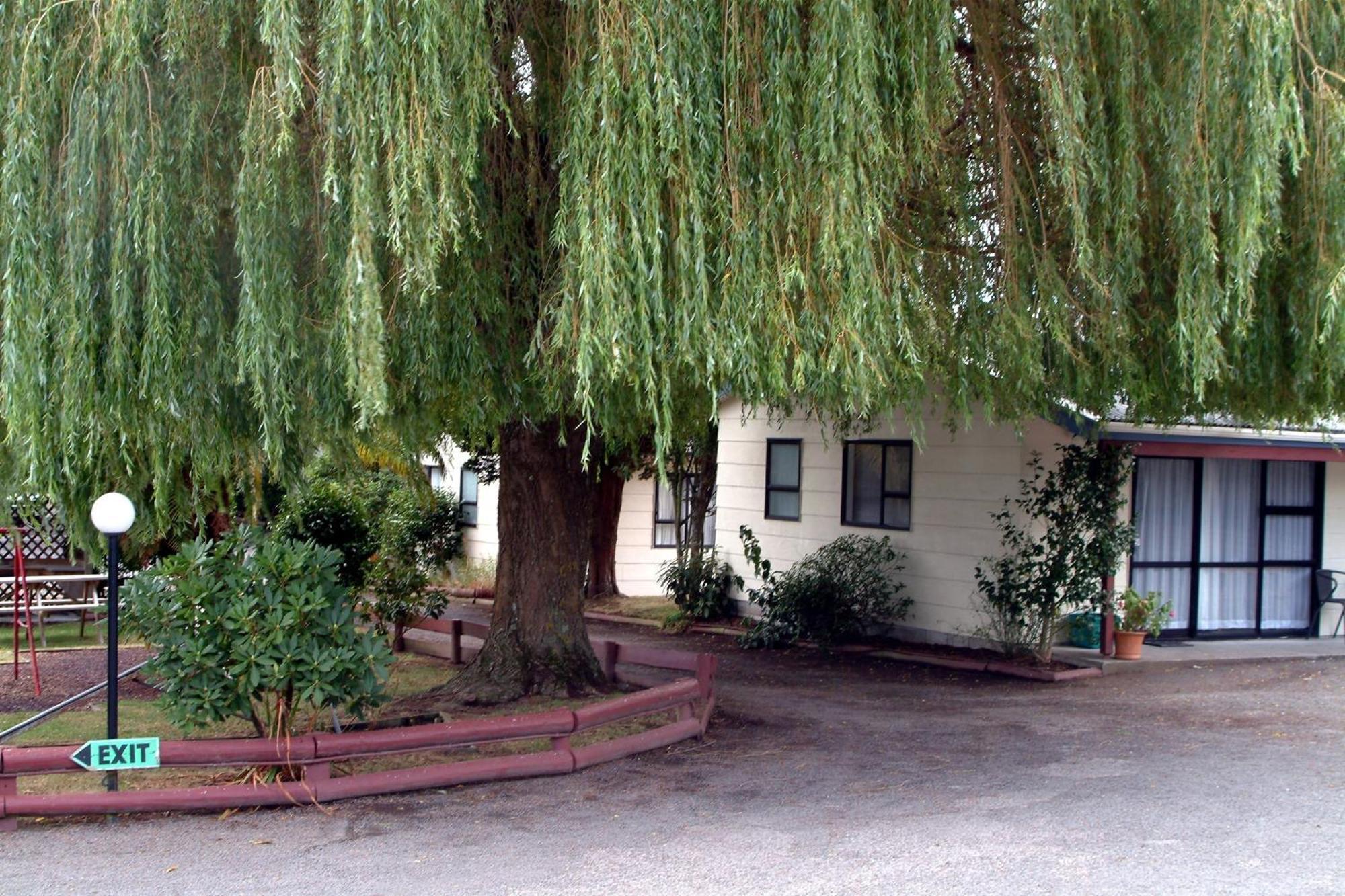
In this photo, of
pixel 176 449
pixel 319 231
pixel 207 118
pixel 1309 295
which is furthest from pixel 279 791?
pixel 1309 295

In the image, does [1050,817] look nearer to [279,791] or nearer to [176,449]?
[279,791]

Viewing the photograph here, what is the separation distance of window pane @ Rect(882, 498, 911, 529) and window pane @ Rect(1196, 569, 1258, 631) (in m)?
3.62

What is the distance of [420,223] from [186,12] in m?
1.99

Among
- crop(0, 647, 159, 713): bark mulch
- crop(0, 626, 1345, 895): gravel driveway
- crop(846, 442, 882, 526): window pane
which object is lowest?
crop(0, 647, 159, 713): bark mulch

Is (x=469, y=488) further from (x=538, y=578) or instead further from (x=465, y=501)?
(x=538, y=578)

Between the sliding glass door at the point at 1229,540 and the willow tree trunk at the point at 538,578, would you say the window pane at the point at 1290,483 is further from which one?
the willow tree trunk at the point at 538,578

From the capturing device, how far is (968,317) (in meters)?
8.52

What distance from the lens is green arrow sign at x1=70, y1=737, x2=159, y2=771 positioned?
7328 mm

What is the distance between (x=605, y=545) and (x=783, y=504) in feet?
15.2

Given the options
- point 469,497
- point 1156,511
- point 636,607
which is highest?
point 1156,511

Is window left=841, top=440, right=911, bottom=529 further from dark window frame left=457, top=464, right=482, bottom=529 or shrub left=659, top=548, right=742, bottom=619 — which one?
dark window frame left=457, top=464, right=482, bottom=529

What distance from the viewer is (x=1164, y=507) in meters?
15.1

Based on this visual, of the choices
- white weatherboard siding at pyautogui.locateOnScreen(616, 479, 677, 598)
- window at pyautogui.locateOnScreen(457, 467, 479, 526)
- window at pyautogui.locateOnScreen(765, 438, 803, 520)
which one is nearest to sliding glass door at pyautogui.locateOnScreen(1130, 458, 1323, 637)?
window at pyautogui.locateOnScreen(765, 438, 803, 520)

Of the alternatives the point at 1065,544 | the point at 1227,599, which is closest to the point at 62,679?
the point at 1065,544
